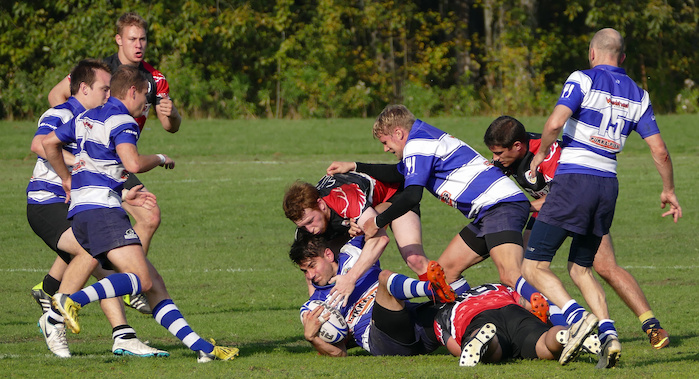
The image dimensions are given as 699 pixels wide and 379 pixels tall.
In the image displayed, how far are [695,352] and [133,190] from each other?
364 centimetres

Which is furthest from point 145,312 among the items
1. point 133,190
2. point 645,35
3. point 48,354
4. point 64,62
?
point 645,35

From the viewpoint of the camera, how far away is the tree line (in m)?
27.6

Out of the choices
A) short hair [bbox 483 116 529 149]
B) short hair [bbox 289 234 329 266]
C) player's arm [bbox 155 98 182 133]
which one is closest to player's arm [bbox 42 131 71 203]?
player's arm [bbox 155 98 182 133]

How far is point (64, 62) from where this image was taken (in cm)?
2756

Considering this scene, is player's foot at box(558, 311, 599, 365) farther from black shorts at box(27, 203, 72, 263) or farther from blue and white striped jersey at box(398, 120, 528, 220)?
black shorts at box(27, 203, 72, 263)

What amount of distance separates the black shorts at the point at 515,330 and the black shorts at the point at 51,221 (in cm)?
316

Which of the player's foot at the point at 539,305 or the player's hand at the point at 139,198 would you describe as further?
the player's hand at the point at 139,198

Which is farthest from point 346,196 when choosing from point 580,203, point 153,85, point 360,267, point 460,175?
point 153,85

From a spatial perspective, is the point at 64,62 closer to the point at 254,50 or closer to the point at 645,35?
the point at 254,50

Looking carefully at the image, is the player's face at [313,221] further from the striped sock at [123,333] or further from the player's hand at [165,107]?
the player's hand at [165,107]

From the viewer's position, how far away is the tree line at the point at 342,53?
27578mm

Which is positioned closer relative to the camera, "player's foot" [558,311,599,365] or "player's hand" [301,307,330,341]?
"player's foot" [558,311,599,365]

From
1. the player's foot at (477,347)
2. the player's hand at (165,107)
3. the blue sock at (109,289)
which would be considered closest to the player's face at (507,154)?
the player's foot at (477,347)

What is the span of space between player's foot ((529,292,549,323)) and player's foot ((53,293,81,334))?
2668 millimetres
